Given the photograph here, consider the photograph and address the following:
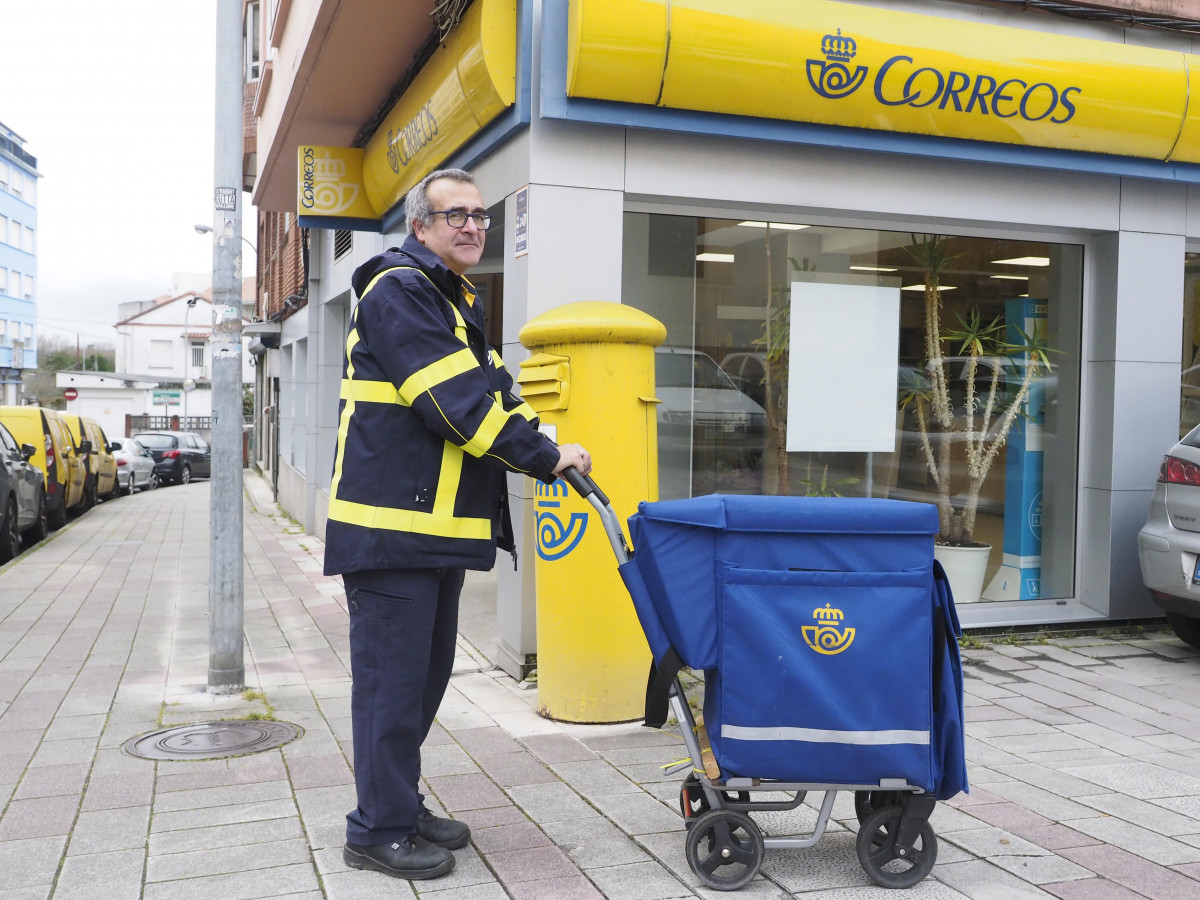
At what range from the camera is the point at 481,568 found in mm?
3484

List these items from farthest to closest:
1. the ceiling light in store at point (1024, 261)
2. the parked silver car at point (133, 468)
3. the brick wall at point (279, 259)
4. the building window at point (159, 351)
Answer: the building window at point (159, 351), the parked silver car at point (133, 468), the brick wall at point (279, 259), the ceiling light in store at point (1024, 261)

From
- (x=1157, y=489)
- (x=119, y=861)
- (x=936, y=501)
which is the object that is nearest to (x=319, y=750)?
(x=119, y=861)

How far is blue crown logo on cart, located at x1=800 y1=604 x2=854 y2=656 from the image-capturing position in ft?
10.7

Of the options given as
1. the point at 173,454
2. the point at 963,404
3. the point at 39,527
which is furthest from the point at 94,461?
the point at 963,404

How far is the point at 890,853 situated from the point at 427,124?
5.53 m

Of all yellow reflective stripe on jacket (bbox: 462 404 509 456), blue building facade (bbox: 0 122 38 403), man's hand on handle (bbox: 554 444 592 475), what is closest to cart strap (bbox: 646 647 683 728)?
man's hand on handle (bbox: 554 444 592 475)

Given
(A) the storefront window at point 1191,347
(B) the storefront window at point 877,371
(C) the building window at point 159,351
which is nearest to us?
(B) the storefront window at point 877,371

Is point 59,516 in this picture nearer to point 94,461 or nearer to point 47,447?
point 47,447

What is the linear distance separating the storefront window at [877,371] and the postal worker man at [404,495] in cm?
328

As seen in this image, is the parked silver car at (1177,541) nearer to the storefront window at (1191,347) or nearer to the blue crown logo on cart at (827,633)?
the storefront window at (1191,347)

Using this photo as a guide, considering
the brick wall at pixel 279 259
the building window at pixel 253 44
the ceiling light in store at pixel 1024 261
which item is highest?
the building window at pixel 253 44

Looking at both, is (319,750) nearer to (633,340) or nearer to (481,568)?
(481,568)

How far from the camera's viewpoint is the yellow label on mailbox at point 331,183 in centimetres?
964

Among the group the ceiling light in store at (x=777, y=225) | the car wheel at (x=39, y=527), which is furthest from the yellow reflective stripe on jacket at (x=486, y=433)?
the car wheel at (x=39, y=527)
